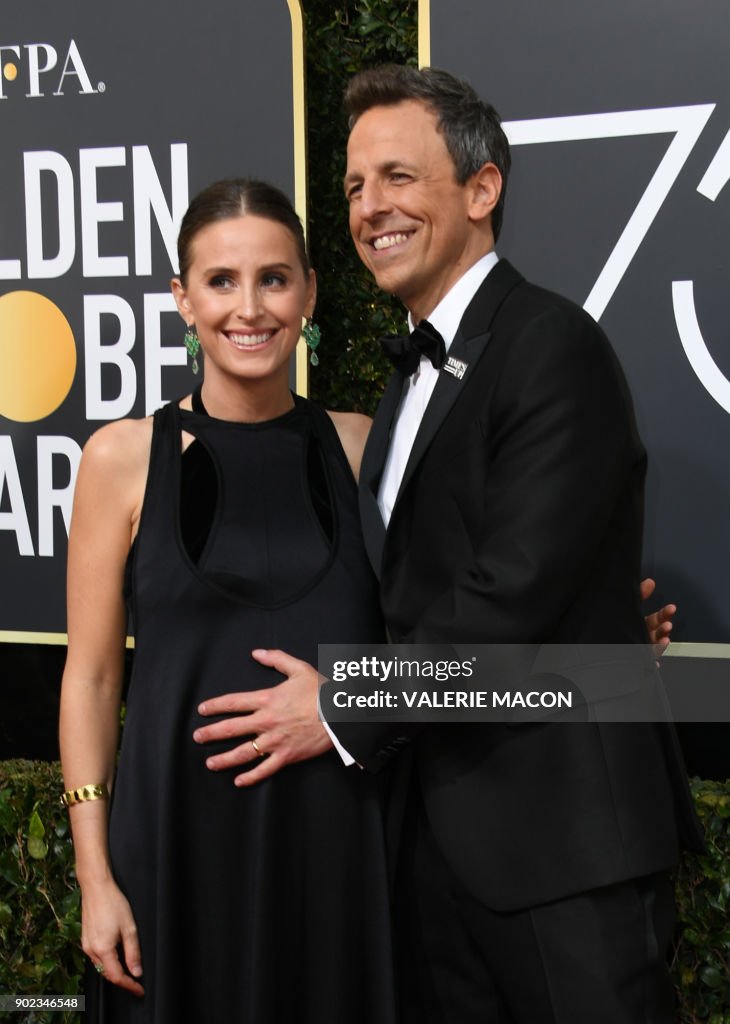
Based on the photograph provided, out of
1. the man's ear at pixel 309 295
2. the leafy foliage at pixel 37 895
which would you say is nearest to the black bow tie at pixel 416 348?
the man's ear at pixel 309 295

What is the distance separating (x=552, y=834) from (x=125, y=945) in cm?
73

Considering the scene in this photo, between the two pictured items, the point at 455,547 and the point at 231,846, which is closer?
the point at 455,547

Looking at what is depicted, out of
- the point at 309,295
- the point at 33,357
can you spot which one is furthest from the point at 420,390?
the point at 33,357

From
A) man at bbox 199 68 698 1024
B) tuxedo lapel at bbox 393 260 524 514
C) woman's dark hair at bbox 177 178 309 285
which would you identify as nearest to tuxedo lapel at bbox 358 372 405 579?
man at bbox 199 68 698 1024

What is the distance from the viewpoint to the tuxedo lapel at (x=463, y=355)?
1590 millimetres

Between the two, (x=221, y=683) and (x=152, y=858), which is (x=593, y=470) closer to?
(x=221, y=683)

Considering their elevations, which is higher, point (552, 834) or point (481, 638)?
point (481, 638)

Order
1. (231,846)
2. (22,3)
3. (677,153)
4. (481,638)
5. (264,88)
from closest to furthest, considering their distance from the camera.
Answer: (481,638) < (231,846) < (677,153) < (264,88) < (22,3)

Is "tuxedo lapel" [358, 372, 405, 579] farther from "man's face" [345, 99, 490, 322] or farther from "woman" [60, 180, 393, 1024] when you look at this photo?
"man's face" [345, 99, 490, 322]

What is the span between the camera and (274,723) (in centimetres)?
166

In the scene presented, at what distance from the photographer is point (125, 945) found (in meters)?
1.71

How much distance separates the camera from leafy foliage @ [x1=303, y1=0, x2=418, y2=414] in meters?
2.75

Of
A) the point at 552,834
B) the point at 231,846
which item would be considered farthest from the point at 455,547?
the point at 231,846

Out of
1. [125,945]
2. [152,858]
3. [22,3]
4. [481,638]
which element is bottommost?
[125,945]
